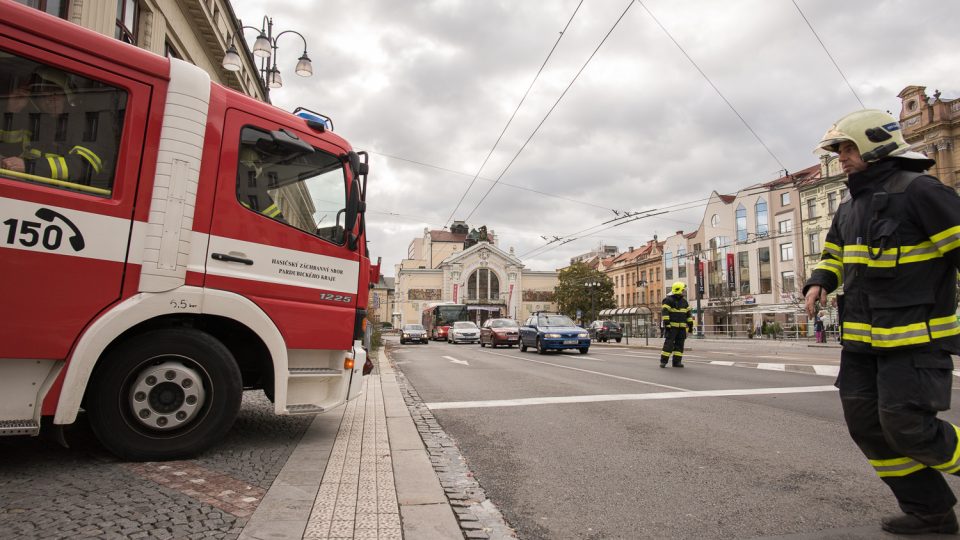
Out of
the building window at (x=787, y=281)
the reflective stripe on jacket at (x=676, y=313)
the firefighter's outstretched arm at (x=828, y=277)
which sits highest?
the building window at (x=787, y=281)

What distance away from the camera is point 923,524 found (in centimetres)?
259

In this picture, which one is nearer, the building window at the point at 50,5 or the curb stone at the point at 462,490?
the curb stone at the point at 462,490

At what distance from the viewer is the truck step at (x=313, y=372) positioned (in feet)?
14.5

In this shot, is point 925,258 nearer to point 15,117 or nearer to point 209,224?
point 209,224

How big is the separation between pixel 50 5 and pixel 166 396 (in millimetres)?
9334

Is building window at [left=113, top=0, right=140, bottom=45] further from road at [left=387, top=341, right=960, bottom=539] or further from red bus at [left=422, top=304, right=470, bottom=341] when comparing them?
red bus at [left=422, top=304, right=470, bottom=341]

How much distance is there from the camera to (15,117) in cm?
350

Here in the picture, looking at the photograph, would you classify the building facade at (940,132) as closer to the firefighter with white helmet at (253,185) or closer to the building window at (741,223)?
the building window at (741,223)

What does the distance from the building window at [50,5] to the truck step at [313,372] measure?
341 inches

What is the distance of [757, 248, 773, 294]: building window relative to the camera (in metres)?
52.2

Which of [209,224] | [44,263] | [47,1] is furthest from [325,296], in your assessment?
[47,1]

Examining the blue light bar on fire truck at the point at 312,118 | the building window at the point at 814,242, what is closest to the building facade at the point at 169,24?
the blue light bar on fire truck at the point at 312,118

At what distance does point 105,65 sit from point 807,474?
5435mm

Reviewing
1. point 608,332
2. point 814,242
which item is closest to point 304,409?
point 608,332
